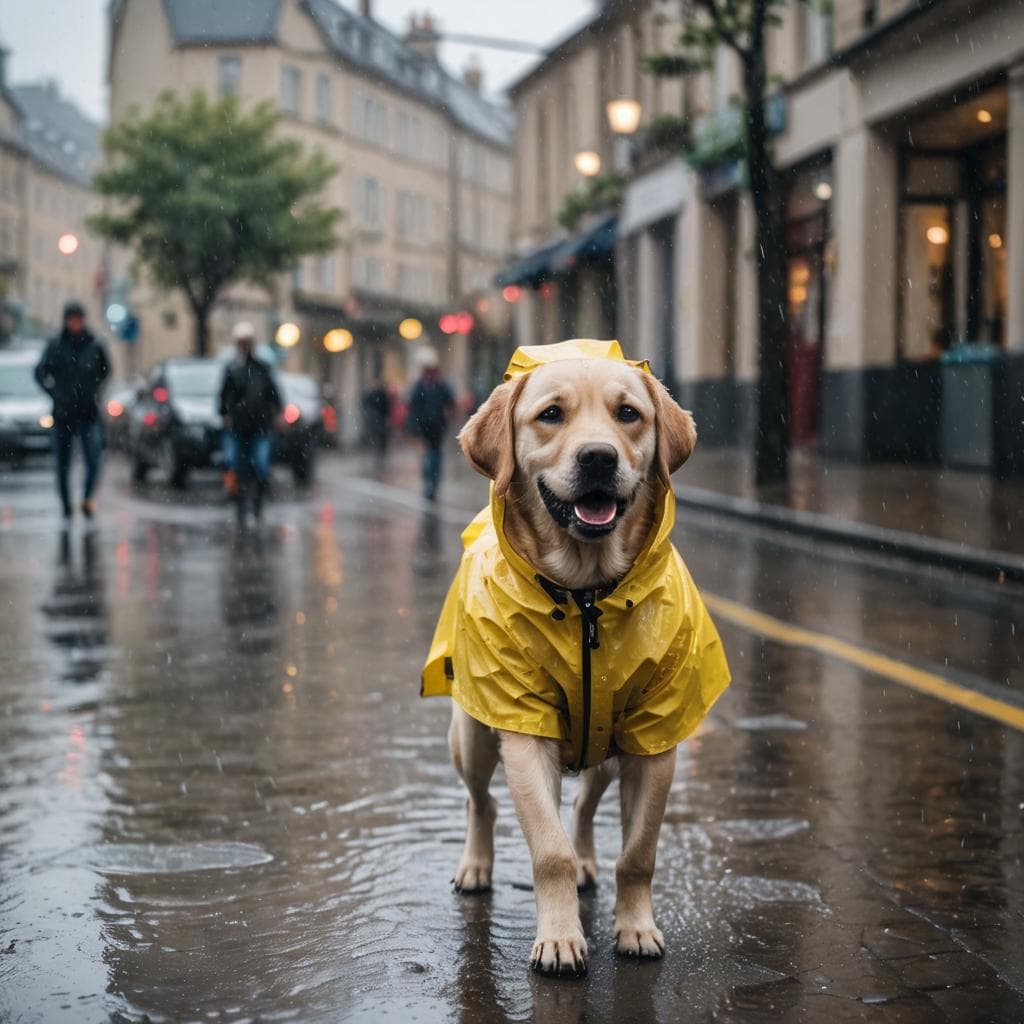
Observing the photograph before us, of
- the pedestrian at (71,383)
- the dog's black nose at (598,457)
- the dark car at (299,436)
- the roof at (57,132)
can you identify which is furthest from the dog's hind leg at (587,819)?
the roof at (57,132)

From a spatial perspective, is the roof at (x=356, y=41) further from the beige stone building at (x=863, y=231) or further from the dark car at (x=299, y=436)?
the dark car at (x=299, y=436)

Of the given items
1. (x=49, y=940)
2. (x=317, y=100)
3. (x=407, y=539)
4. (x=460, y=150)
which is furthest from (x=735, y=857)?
(x=460, y=150)

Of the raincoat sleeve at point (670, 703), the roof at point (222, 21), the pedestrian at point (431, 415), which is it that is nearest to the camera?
the raincoat sleeve at point (670, 703)

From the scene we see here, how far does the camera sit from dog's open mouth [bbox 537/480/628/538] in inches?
148

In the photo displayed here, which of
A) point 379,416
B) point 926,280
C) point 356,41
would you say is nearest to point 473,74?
point 356,41

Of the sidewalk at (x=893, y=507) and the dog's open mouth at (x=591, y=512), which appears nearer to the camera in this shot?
the dog's open mouth at (x=591, y=512)

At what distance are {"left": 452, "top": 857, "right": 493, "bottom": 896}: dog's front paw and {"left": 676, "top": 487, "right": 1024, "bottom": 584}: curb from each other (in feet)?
24.8

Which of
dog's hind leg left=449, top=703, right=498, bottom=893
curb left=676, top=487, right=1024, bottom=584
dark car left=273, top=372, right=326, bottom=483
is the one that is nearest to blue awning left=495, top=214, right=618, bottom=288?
dark car left=273, top=372, right=326, bottom=483

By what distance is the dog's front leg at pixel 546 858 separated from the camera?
3.63 metres

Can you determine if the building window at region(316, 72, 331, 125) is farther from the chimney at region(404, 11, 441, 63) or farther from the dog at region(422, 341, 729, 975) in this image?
the dog at region(422, 341, 729, 975)

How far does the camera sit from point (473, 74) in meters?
88.2

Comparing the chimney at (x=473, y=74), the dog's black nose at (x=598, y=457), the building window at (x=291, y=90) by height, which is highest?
the chimney at (x=473, y=74)

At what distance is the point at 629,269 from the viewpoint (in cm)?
3769

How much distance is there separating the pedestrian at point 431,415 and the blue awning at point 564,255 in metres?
17.6
